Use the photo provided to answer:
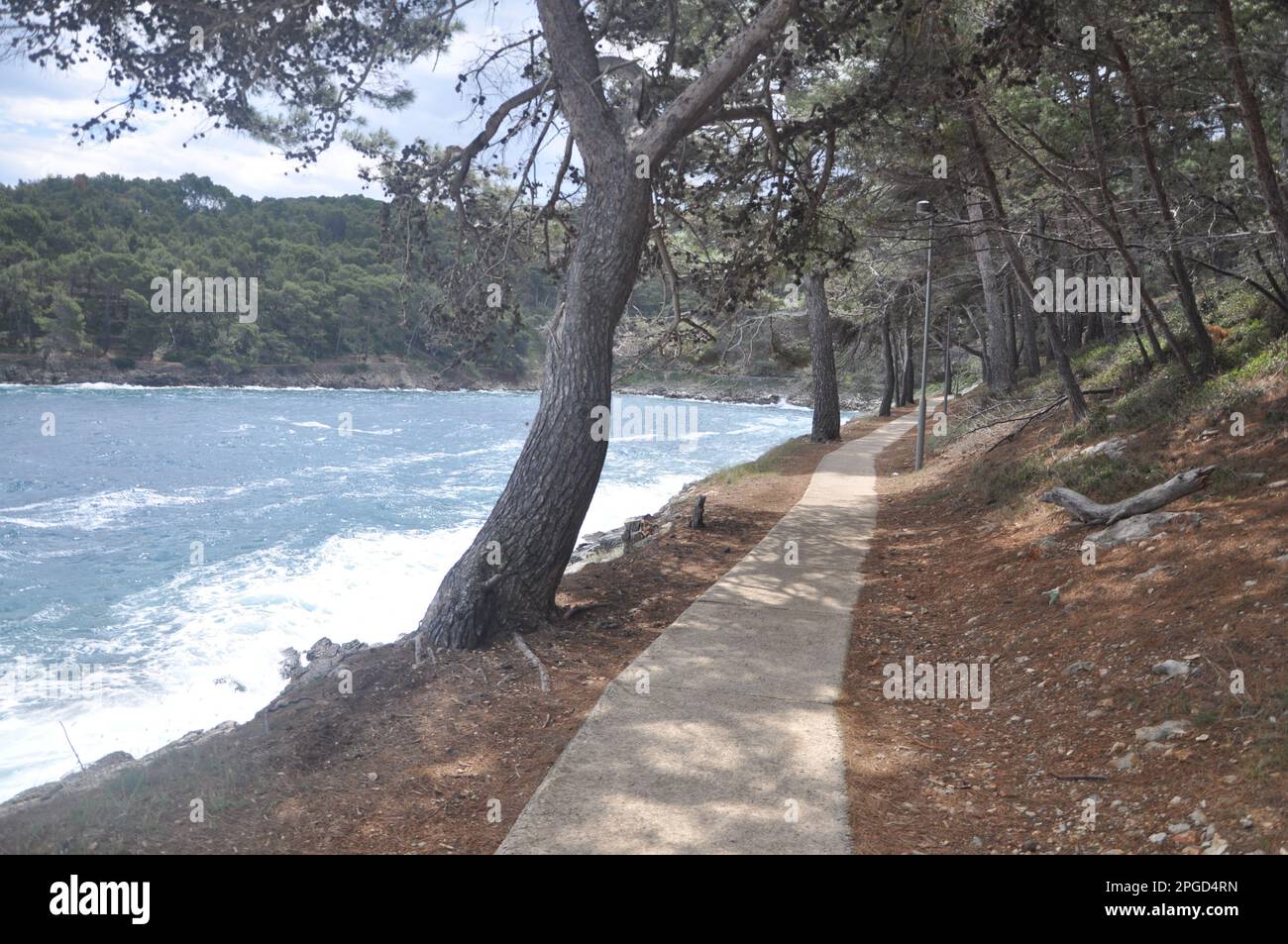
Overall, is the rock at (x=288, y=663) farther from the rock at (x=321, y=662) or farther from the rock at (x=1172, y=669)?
the rock at (x=1172, y=669)

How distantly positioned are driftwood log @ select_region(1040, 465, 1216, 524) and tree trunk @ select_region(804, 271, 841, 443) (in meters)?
14.4

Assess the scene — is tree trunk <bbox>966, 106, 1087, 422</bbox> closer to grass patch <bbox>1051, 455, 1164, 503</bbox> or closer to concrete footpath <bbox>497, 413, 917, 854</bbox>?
grass patch <bbox>1051, 455, 1164, 503</bbox>

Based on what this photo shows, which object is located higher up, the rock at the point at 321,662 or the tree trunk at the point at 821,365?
the tree trunk at the point at 821,365

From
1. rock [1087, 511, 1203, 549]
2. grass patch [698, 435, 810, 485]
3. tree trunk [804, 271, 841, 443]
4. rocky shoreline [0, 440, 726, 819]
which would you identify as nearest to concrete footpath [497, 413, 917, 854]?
rock [1087, 511, 1203, 549]

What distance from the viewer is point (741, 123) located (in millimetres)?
11734

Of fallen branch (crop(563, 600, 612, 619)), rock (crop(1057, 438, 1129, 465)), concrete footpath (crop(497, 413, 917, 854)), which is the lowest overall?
concrete footpath (crop(497, 413, 917, 854))

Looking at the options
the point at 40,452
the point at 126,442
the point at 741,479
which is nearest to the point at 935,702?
the point at 741,479

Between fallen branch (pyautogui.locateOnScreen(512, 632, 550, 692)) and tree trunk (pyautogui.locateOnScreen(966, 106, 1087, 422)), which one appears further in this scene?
tree trunk (pyautogui.locateOnScreen(966, 106, 1087, 422))

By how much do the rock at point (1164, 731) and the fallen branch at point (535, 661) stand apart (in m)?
3.85

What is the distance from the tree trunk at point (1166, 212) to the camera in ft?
31.9

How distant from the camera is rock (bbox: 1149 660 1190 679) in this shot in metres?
5.39

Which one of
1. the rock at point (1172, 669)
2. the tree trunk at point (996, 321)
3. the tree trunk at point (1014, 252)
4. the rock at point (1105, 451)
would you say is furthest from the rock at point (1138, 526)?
the tree trunk at point (996, 321)
